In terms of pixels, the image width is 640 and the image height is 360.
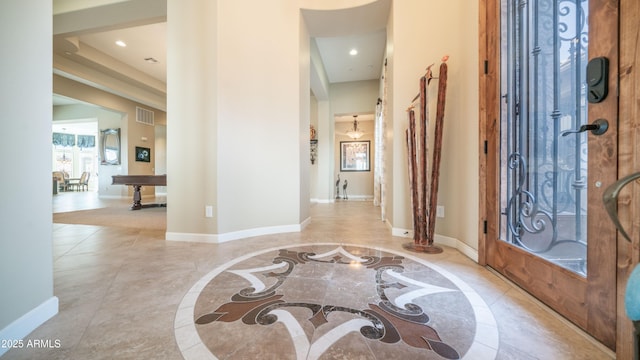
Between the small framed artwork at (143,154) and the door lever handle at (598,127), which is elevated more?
the small framed artwork at (143,154)

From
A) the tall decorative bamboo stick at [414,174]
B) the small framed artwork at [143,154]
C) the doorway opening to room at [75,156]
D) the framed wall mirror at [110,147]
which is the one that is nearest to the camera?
the tall decorative bamboo stick at [414,174]

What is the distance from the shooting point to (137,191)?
5285mm

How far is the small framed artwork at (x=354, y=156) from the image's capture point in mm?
8305

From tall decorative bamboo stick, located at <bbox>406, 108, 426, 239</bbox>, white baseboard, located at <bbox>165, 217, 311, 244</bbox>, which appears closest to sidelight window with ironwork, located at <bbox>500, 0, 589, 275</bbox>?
tall decorative bamboo stick, located at <bbox>406, 108, 426, 239</bbox>

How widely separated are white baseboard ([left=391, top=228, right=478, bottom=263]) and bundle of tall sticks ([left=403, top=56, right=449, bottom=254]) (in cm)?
17

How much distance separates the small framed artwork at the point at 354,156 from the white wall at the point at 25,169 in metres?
7.62

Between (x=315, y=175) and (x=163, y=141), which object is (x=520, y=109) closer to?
(x=315, y=175)

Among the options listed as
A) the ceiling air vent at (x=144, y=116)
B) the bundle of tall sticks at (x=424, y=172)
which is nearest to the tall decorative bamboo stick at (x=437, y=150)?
the bundle of tall sticks at (x=424, y=172)

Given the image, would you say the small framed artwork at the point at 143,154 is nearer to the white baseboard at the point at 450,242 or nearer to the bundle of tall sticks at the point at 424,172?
the white baseboard at the point at 450,242

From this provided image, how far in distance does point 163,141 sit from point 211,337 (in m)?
11.1

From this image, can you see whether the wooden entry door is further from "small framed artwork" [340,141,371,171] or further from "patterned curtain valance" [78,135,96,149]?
"patterned curtain valance" [78,135,96,149]

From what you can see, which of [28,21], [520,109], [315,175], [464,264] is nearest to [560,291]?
[464,264]

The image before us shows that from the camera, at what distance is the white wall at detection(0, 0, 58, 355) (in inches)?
38.4

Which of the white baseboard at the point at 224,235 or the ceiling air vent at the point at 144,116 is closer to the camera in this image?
the white baseboard at the point at 224,235
